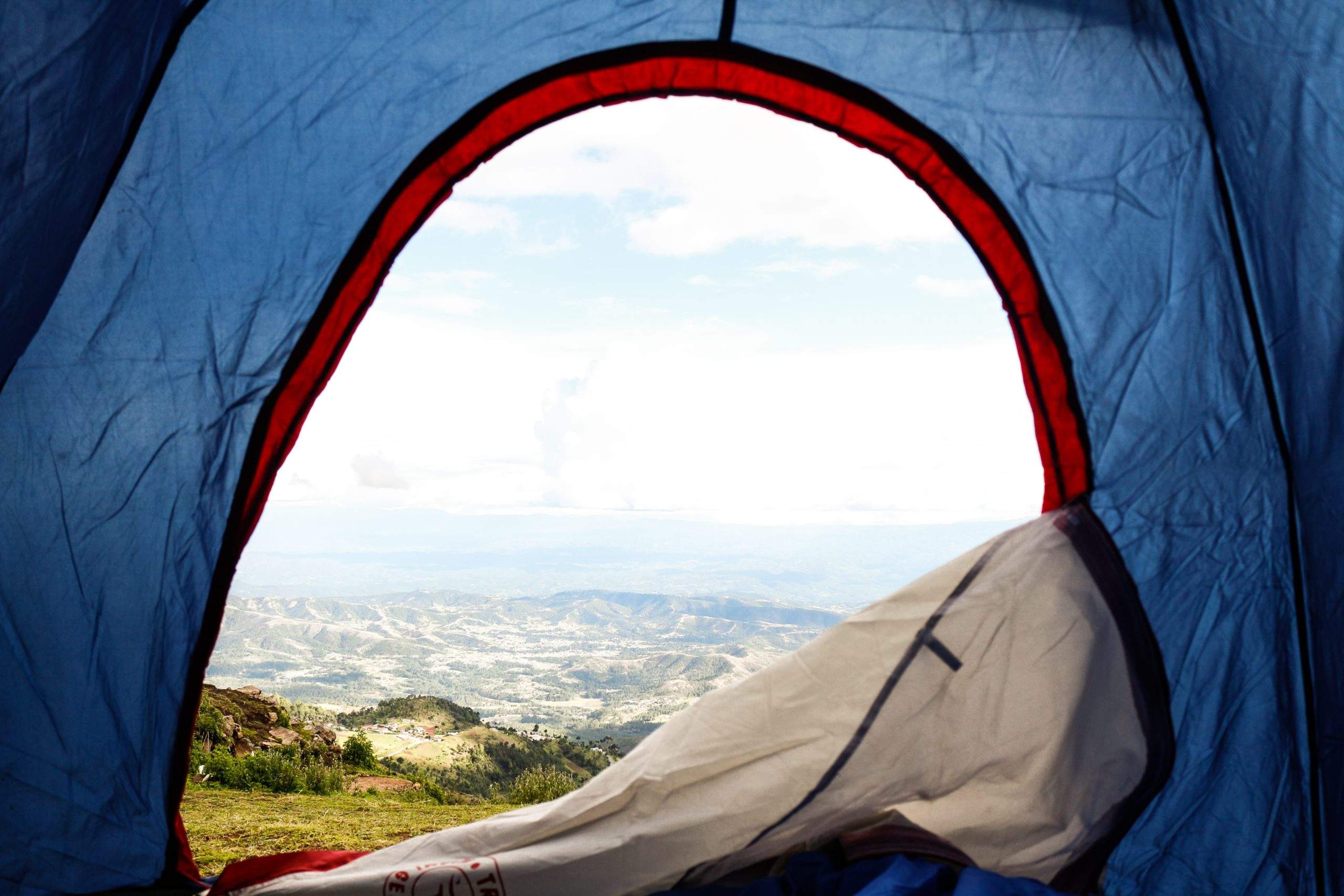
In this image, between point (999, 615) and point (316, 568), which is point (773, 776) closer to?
point (999, 615)

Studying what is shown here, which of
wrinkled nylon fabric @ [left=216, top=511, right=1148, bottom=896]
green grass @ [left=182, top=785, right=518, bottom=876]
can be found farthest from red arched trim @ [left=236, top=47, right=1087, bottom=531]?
green grass @ [left=182, top=785, right=518, bottom=876]

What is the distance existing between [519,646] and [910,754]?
122 ft

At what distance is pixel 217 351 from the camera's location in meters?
1.74

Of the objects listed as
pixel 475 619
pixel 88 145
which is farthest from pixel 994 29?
pixel 475 619

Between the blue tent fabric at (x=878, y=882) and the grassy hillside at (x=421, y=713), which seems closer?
the blue tent fabric at (x=878, y=882)

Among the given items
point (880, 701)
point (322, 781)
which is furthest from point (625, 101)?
point (322, 781)

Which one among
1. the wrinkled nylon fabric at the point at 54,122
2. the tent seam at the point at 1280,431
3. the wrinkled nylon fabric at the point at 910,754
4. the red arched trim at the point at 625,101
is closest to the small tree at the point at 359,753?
the red arched trim at the point at 625,101

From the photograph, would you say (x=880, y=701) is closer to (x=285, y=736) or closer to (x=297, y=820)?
(x=297, y=820)

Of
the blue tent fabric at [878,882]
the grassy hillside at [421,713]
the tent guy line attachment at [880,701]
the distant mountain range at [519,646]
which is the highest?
the tent guy line attachment at [880,701]

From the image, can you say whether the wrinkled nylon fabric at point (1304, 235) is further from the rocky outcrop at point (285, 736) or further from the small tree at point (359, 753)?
the rocky outcrop at point (285, 736)

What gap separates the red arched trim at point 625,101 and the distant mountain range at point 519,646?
12431mm

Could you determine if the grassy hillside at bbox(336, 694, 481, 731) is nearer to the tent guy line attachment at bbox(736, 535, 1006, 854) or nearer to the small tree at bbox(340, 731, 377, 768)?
the small tree at bbox(340, 731, 377, 768)

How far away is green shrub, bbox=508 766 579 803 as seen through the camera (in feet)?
11.0

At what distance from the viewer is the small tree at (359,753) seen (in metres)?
4.01
